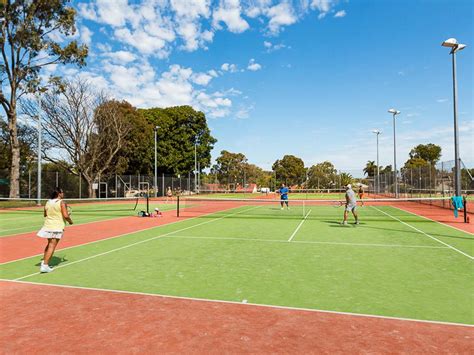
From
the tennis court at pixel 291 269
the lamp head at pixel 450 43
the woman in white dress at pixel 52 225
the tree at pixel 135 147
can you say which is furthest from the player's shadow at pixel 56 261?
the tree at pixel 135 147

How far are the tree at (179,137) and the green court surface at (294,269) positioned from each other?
43.9 m

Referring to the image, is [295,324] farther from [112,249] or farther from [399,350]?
[112,249]

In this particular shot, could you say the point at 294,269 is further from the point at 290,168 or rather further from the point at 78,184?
the point at 290,168

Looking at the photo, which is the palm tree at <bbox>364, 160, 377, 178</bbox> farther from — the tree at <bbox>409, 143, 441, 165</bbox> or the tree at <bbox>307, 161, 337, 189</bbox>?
the tree at <bbox>307, 161, 337, 189</bbox>

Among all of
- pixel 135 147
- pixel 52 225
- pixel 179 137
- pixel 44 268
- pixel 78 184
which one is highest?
pixel 179 137

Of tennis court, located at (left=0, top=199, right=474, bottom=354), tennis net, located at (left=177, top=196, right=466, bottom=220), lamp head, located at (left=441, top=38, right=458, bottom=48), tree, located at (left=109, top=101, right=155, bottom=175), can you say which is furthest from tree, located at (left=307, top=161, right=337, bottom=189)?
tennis court, located at (left=0, top=199, right=474, bottom=354)

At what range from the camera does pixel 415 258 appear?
26.8 feet

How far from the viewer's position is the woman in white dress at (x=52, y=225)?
277 inches

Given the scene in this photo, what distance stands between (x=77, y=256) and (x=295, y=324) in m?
6.51

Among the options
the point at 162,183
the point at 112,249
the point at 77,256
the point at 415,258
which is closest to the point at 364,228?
the point at 415,258

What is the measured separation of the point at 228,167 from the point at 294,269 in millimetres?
75940

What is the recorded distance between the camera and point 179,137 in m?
56.4

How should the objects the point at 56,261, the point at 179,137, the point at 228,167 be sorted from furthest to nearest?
the point at 228,167
the point at 179,137
the point at 56,261

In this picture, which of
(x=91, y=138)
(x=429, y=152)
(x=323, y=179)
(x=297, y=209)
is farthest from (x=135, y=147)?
(x=429, y=152)
